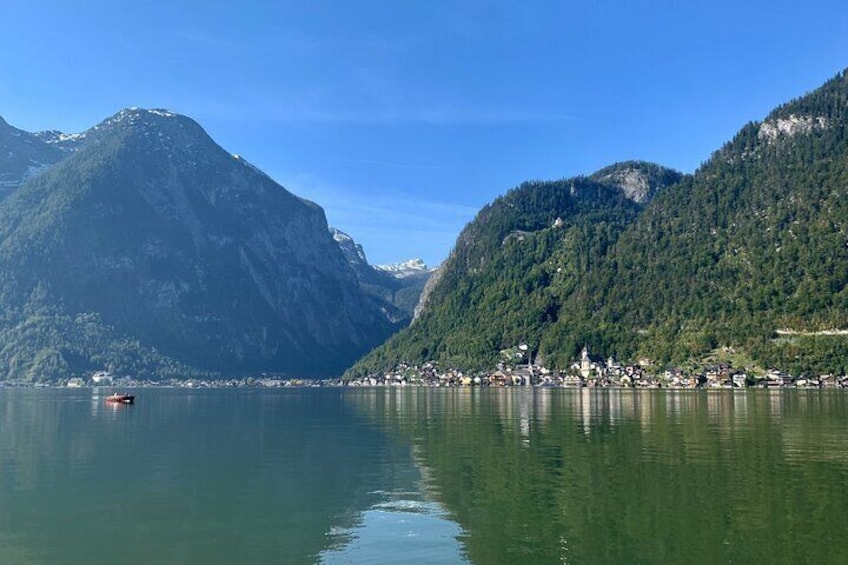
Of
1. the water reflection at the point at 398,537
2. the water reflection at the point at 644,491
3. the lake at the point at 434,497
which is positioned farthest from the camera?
the lake at the point at 434,497

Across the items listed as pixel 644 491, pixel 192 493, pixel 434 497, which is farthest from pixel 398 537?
pixel 192 493

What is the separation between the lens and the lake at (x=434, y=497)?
2831cm

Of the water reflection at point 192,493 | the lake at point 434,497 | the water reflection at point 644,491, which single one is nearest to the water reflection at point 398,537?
the lake at point 434,497

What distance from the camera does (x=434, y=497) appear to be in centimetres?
3944

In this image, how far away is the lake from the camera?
28.3 m

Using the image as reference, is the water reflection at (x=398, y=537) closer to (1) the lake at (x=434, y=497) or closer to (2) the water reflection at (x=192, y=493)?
(1) the lake at (x=434, y=497)

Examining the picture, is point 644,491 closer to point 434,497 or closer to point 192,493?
point 434,497

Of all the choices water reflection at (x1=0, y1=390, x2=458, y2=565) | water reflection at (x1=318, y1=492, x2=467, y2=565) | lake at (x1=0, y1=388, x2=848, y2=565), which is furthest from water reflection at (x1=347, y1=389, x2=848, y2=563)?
water reflection at (x1=0, y1=390, x2=458, y2=565)

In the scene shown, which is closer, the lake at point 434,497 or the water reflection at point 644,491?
the water reflection at point 644,491

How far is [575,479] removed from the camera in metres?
43.7

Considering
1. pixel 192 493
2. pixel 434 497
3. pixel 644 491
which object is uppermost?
pixel 644 491

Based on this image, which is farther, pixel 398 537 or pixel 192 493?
pixel 192 493

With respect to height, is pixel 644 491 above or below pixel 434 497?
above

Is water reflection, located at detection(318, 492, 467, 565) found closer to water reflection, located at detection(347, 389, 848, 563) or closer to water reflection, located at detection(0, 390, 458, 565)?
water reflection, located at detection(0, 390, 458, 565)
